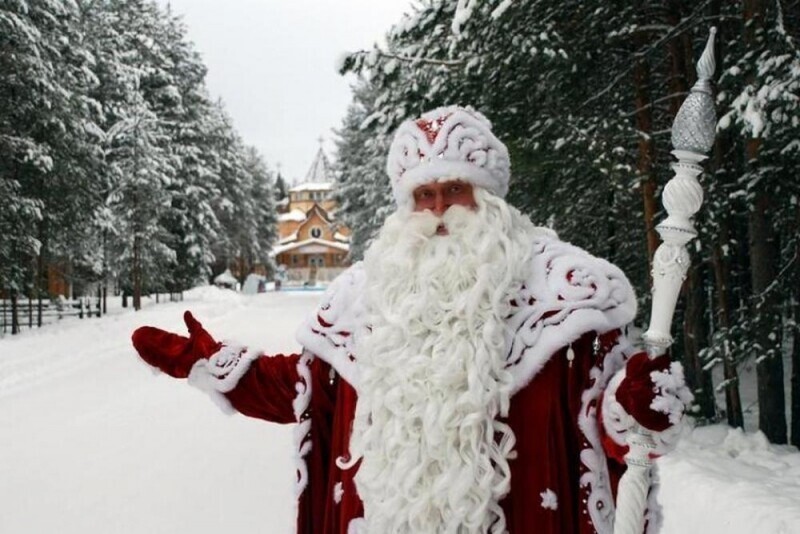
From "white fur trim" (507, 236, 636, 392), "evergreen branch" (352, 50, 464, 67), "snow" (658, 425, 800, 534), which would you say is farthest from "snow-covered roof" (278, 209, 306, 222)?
"white fur trim" (507, 236, 636, 392)

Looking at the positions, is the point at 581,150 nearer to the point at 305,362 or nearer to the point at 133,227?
the point at 305,362

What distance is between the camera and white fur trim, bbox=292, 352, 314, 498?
277cm

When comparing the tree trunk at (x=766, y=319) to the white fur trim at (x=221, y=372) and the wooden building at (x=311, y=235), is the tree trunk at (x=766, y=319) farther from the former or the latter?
the wooden building at (x=311, y=235)

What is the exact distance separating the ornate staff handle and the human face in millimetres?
698

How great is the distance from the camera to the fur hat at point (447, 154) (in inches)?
104

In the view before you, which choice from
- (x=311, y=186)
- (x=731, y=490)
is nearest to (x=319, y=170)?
(x=311, y=186)

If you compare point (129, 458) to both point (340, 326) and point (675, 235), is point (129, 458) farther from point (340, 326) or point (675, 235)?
point (675, 235)

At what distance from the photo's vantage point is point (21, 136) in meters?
18.7

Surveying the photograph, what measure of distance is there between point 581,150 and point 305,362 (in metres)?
6.67

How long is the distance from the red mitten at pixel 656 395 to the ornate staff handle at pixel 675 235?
7 cm

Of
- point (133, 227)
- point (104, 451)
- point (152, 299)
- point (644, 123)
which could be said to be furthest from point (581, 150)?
point (152, 299)

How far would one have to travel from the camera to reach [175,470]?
6.90 metres

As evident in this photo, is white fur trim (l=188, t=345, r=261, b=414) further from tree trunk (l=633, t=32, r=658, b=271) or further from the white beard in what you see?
tree trunk (l=633, t=32, r=658, b=271)

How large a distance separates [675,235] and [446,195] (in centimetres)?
80
